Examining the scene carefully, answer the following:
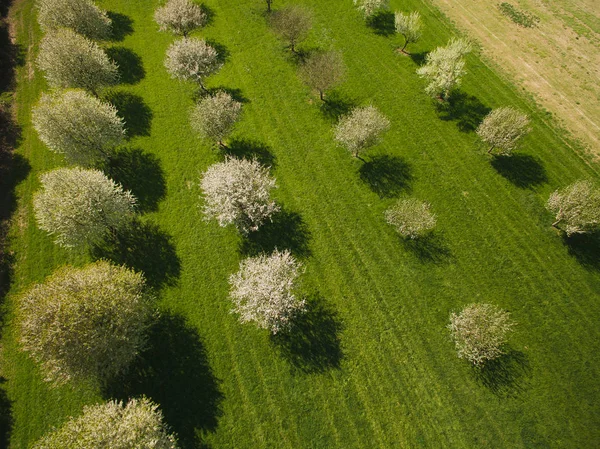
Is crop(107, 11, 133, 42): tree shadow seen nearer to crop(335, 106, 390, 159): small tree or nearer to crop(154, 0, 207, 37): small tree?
crop(154, 0, 207, 37): small tree

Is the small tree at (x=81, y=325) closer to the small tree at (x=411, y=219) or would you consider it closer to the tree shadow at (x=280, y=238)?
the tree shadow at (x=280, y=238)

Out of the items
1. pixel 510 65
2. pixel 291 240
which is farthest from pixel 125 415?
pixel 510 65

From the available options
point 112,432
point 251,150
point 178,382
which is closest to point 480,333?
point 178,382

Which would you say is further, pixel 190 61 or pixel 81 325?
pixel 190 61

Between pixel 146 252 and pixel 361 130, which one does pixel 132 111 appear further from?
pixel 361 130

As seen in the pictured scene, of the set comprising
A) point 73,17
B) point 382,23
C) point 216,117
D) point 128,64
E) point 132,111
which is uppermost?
point 382,23

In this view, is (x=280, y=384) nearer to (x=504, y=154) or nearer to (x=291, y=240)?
(x=291, y=240)

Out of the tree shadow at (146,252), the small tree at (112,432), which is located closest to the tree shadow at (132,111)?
the tree shadow at (146,252)
